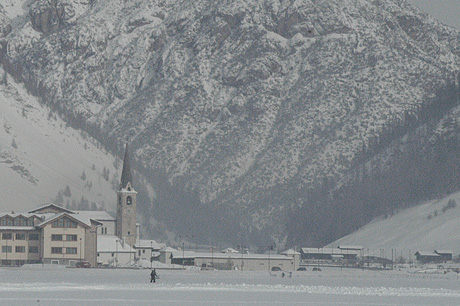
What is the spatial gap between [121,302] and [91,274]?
7421cm

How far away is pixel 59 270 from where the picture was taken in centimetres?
18700

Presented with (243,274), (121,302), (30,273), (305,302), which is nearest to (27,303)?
(121,302)

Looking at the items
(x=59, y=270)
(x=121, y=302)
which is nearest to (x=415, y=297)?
(x=121, y=302)

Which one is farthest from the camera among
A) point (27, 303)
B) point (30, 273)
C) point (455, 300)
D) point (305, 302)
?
point (30, 273)

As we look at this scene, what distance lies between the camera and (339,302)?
110 metres

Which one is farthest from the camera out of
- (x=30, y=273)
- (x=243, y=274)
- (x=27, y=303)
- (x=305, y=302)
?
(x=243, y=274)

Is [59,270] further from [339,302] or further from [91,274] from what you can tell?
[339,302]

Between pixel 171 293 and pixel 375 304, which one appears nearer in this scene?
pixel 375 304

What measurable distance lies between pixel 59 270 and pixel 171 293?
7278 centimetres

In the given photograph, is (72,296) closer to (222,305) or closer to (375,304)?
(222,305)

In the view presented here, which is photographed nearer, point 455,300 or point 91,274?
point 455,300

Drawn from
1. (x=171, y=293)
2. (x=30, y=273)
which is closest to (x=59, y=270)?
A: (x=30, y=273)

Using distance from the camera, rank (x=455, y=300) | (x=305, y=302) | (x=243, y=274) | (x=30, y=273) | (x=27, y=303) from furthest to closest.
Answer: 1. (x=243, y=274)
2. (x=30, y=273)
3. (x=455, y=300)
4. (x=305, y=302)
5. (x=27, y=303)

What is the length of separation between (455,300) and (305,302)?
17.1m
